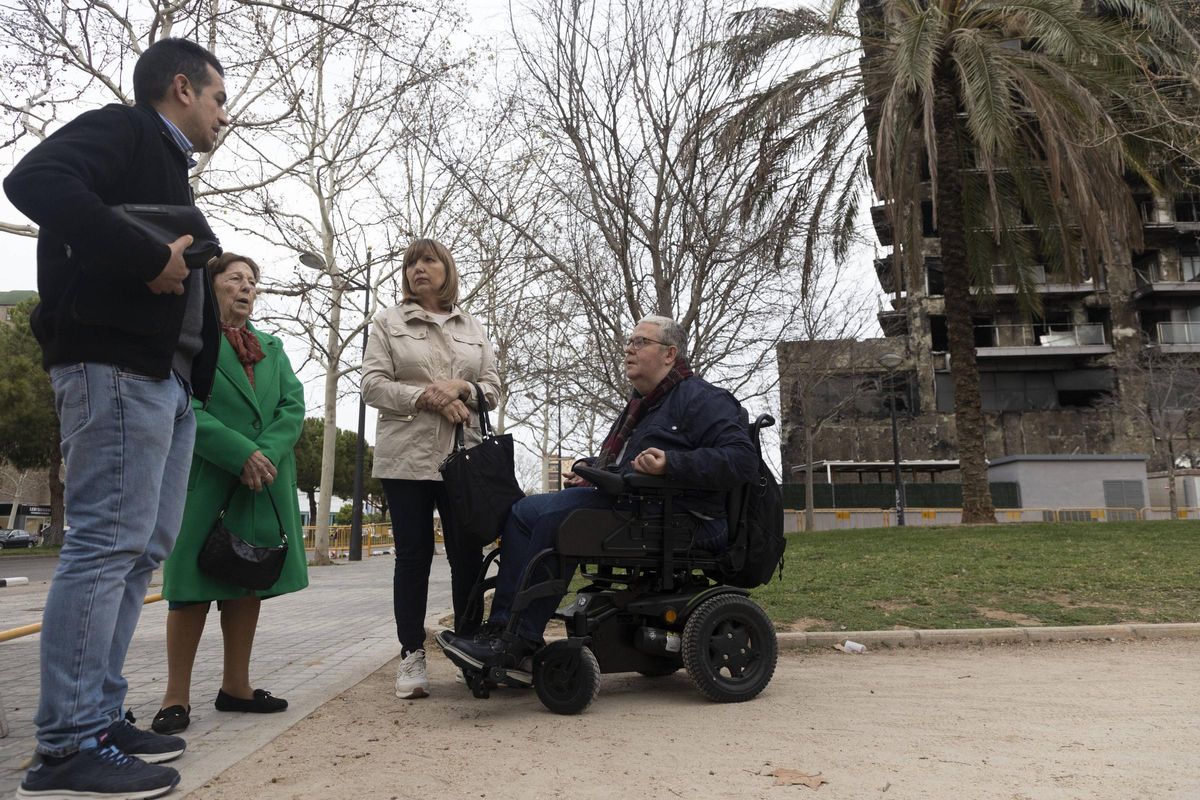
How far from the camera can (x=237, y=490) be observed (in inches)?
149

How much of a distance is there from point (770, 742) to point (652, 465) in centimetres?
122

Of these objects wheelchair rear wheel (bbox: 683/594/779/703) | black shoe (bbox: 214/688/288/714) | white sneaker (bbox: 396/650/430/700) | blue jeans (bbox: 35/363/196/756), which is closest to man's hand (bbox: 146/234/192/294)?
blue jeans (bbox: 35/363/196/756)

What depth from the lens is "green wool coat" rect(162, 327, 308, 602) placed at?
11.8 feet

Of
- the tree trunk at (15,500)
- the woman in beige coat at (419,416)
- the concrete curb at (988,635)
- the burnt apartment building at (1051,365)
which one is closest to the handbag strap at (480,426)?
the woman in beige coat at (419,416)

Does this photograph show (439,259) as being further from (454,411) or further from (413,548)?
(413,548)

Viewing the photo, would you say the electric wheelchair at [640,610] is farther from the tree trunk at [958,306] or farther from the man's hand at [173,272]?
the tree trunk at [958,306]

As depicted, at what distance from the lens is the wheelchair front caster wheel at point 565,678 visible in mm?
3691

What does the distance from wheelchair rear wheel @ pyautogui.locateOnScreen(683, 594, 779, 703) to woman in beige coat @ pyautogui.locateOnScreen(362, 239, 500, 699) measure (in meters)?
1.07

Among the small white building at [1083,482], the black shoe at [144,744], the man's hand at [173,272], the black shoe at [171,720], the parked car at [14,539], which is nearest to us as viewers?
the man's hand at [173,272]

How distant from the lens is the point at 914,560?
9.29 metres

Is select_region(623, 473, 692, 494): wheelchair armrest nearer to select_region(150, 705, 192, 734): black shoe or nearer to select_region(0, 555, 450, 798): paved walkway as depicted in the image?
select_region(0, 555, 450, 798): paved walkway

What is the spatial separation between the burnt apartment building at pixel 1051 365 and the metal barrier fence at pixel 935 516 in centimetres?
618

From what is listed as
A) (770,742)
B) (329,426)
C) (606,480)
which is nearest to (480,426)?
(606,480)

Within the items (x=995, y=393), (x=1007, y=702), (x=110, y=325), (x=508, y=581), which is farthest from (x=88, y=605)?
(x=995, y=393)
